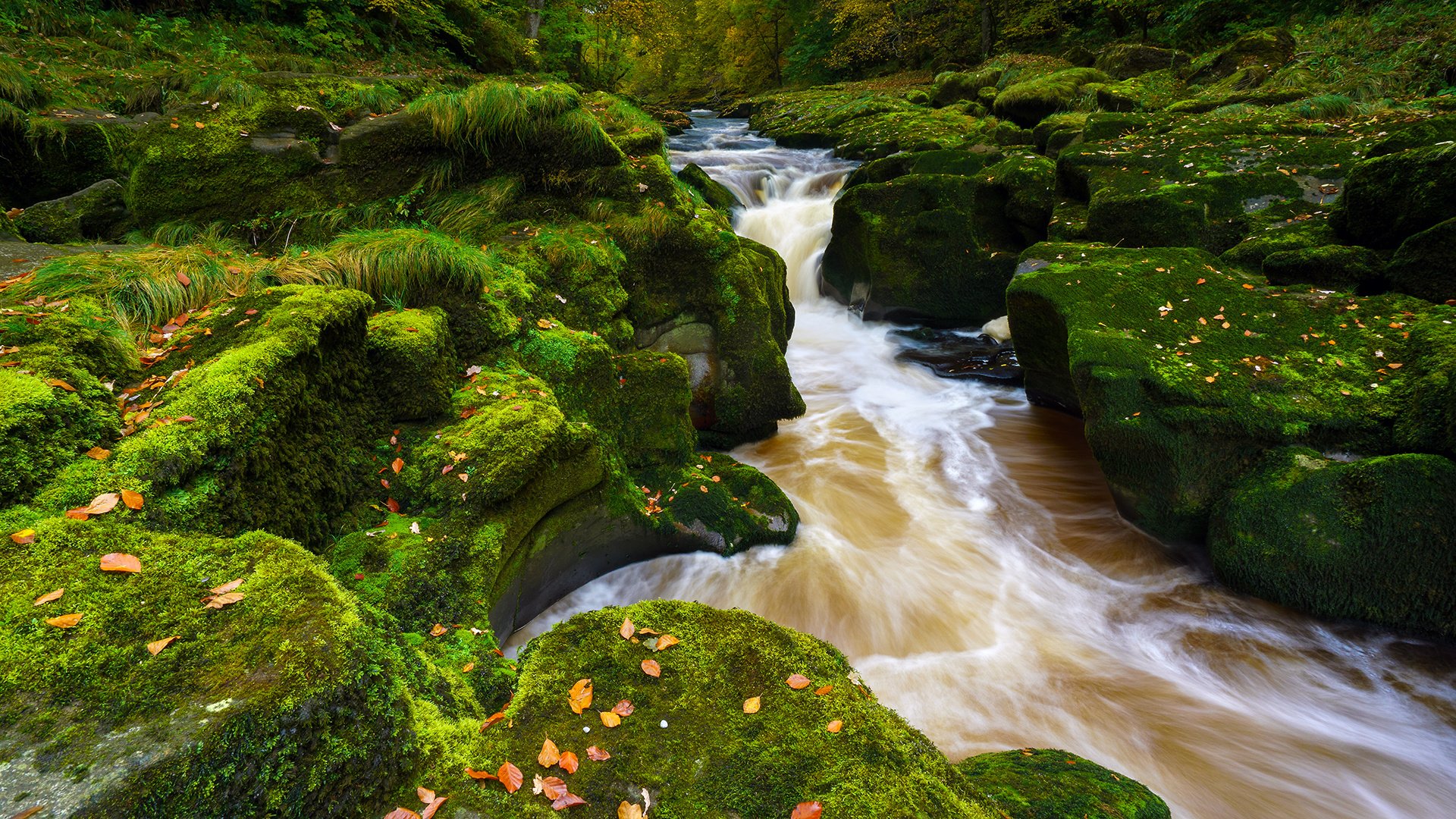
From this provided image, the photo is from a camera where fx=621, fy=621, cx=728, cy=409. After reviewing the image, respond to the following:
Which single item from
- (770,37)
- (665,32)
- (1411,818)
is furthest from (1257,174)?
(770,37)

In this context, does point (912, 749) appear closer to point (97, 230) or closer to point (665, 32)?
point (97, 230)

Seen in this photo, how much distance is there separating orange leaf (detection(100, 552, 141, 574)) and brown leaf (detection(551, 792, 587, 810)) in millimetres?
1479

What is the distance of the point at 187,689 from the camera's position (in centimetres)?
160

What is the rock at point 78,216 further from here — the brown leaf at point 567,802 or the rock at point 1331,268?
the rock at point 1331,268

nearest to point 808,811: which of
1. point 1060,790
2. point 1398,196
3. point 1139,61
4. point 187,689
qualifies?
point 1060,790

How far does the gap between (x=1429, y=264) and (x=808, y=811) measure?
712 cm

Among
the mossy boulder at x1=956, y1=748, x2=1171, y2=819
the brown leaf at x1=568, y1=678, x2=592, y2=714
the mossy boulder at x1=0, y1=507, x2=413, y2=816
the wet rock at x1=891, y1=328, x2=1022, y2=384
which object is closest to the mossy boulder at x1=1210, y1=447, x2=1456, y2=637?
the mossy boulder at x1=956, y1=748, x2=1171, y2=819

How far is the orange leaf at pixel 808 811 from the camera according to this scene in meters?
1.69

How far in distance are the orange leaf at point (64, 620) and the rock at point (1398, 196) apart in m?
8.76

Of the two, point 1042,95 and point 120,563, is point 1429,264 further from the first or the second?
point 1042,95

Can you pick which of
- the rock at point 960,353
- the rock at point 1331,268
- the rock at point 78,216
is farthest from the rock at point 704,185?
the rock at point 1331,268

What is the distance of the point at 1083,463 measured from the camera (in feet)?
22.1

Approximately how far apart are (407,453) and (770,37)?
129 ft

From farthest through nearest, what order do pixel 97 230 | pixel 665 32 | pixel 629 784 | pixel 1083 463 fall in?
pixel 665 32 < pixel 1083 463 < pixel 97 230 < pixel 629 784
